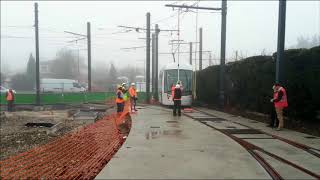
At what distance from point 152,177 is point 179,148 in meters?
3.01

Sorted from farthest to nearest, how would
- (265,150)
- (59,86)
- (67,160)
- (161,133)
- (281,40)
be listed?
(59,86)
(281,40)
(161,133)
(265,150)
(67,160)

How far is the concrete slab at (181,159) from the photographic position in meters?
7.70

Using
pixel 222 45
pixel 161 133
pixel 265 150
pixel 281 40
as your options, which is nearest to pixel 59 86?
pixel 222 45

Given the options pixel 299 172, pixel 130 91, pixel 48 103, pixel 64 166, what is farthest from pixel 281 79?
pixel 48 103

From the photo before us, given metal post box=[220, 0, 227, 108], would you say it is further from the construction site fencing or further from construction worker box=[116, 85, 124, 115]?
the construction site fencing

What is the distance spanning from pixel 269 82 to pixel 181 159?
34.6ft

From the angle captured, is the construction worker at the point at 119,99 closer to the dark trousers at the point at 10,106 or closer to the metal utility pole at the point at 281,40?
the metal utility pole at the point at 281,40

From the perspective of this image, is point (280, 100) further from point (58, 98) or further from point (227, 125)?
point (58, 98)

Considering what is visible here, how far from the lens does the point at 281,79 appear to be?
51.5 feet

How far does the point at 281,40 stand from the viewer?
1586cm

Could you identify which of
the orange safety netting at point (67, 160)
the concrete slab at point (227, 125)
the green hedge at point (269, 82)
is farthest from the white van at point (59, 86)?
the orange safety netting at point (67, 160)

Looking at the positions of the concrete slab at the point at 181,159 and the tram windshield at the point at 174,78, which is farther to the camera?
the tram windshield at the point at 174,78

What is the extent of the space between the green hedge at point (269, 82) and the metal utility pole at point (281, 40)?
0.48 meters

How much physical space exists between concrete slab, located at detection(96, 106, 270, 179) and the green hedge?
4055mm
